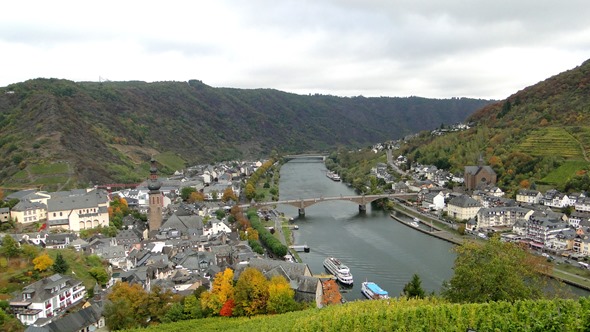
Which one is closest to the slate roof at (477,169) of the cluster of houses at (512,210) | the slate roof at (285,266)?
the cluster of houses at (512,210)

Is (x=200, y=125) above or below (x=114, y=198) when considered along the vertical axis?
above

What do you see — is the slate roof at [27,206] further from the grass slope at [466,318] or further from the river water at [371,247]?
the grass slope at [466,318]

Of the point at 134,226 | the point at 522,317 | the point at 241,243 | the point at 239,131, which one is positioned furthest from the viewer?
the point at 239,131

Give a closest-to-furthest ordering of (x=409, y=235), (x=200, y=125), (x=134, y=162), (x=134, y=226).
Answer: (x=134, y=226), (x=409, y=235), (x=134, y=162), (x=200, y=125)

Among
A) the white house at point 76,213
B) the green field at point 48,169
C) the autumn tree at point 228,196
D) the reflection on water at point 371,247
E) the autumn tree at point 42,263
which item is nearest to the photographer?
the autumn tree at point 42,263

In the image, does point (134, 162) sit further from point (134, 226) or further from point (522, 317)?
point (522, 317)

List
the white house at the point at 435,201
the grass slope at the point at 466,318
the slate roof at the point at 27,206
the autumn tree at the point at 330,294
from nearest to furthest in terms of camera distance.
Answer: the grass slope at the point at 466,318, the autumn tree at the point at 330,294, the slate roof at the point at 27,206, the white house at the point at 435,201

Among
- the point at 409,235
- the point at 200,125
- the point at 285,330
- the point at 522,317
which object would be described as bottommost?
the point at 409,235

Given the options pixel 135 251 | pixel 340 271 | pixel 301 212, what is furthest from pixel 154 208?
pixel 301 212

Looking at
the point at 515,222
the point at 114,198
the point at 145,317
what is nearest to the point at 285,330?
the point at 145,317
